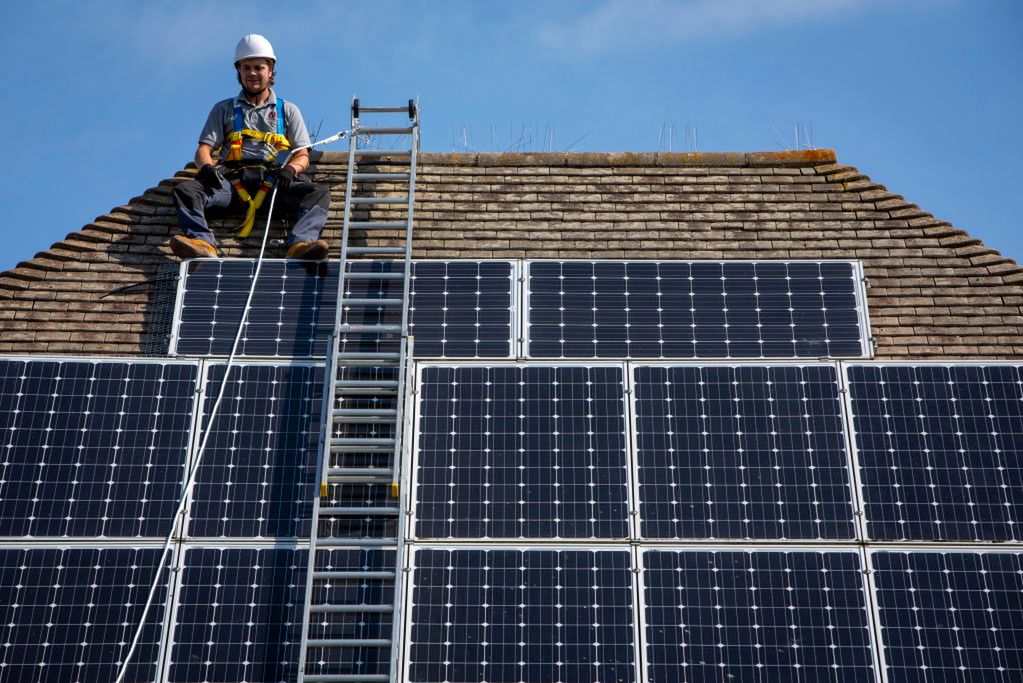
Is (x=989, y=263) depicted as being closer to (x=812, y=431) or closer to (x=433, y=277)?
(x=812, y=431)

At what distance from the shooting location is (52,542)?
14.3 m

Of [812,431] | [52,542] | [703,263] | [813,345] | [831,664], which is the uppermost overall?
[703,263]

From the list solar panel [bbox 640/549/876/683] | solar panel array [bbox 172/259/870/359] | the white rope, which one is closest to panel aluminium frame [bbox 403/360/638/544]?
solar panel array [bbox 172/259/870/359]

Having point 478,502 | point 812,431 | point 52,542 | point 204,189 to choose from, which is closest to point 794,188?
point 812,431

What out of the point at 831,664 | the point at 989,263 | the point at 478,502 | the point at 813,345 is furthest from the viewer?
the point at 989,263

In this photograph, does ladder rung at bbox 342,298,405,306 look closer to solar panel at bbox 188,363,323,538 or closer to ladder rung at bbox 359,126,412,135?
solar panel at bbox 188,363,323,538

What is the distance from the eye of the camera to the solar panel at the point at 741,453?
570 inches

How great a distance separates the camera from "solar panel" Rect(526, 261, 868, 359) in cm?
1586

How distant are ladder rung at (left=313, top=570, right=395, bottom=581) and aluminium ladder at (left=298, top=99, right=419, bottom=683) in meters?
0.01

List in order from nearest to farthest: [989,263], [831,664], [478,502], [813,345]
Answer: [831,664] → [478,502] → [813,345] → [989,263]

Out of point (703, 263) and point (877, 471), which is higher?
point (703, 263)

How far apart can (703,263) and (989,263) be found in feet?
12.1

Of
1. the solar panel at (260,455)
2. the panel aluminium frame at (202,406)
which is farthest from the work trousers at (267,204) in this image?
the solar panel at (260,455)

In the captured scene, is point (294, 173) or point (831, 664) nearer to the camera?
point (831, 664)
